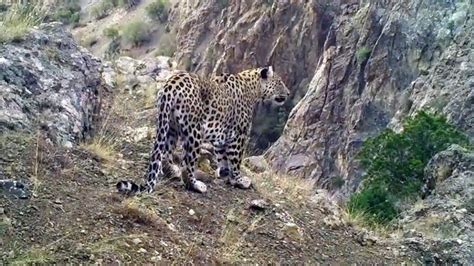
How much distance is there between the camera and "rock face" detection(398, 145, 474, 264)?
9898 mm

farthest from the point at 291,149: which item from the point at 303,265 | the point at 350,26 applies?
the point at 303,265

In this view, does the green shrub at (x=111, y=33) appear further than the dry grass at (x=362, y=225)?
Yes

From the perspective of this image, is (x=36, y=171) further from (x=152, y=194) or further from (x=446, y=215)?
(x=446, y=215)

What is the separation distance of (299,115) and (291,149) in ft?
8.06

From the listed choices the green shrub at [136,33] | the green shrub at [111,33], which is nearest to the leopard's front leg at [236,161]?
the green shrub at [136,33]

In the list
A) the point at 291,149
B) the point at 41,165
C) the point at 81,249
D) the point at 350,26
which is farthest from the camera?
the point at 350,26

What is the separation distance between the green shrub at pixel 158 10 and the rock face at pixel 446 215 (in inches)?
1978

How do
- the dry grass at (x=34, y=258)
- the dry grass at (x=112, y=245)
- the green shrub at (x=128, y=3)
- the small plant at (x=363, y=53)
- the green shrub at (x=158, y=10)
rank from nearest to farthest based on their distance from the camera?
1. the dry grass at (x=34, y=258)
2. the dry grass at (x=112, y=245)
3. the small plant at (x=363, y=53)
4. the green shrub at (x=158, y=10)
5. the green shrub at (x=128, y=3)

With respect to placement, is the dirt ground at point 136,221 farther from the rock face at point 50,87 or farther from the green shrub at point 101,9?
the green shrub at point 101,9

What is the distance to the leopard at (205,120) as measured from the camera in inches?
406

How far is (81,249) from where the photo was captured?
7.51 m

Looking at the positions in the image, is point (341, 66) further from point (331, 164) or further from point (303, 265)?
point (303, 265)

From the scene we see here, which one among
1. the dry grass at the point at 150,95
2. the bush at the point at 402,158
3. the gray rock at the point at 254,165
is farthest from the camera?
the bush at the point at 402,158

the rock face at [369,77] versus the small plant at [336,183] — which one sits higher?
the rock face at [369,77]
